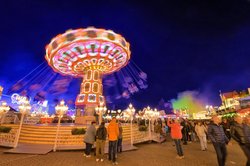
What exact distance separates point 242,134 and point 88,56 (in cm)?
2390

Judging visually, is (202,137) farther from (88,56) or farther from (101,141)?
(88,56)

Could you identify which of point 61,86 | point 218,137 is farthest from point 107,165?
point 61,86

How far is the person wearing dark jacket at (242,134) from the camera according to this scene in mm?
4022

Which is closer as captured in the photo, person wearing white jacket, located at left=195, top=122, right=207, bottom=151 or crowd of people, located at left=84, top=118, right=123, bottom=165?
crowd of people, located at left=84, top=118, right=123, bottom=165

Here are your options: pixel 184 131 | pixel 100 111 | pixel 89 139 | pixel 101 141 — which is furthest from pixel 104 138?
pixel 100 111

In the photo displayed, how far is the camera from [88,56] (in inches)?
986

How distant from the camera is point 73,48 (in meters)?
22.6

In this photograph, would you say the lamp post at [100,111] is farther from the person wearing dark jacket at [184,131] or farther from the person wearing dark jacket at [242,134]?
the person wearing dark jacket at [242,134]

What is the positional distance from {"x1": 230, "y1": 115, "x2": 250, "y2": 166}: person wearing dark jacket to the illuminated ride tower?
62.6 feet

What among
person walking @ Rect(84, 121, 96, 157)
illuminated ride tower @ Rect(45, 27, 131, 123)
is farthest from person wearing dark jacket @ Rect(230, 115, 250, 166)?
illuminated ride tower @ Rect(45, 27, 131, 123)

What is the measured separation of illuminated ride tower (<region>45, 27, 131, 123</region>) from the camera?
806 inches

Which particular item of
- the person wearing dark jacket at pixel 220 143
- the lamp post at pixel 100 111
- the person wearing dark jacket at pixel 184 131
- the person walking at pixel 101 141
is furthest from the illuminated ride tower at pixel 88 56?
the person wearing dark jacket at pixel 220 143

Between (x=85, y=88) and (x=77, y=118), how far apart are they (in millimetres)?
5589

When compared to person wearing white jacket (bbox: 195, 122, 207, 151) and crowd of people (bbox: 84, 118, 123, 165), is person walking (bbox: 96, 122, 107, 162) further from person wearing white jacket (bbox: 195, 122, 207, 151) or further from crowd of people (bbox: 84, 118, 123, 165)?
person wearing white jacket (bbox: 195, 122, 207, 151)
